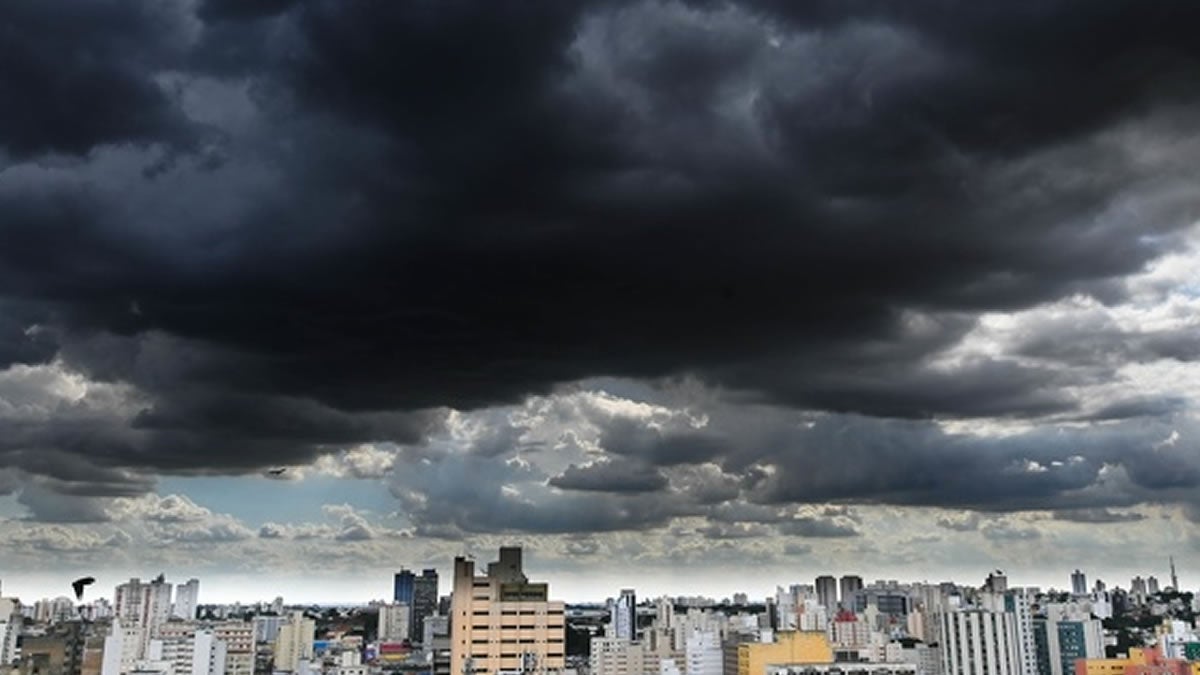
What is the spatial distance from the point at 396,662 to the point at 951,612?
74931 mm

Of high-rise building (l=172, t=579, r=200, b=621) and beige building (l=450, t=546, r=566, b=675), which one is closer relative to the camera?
beige building (l=450, t=546, r=566, b=675)

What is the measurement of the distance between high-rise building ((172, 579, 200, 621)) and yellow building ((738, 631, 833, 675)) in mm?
117894

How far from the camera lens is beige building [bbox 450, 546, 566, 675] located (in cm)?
7900

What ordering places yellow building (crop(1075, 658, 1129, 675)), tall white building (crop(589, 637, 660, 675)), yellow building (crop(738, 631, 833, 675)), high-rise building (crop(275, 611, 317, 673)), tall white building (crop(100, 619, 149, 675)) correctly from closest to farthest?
yellow building (crop(1075, 658, 1129, 675)), yellow building (crop(738, 631, 833, 675)), tall white building (crop(100, 619, 149, 675)), tall white building (crop(589, 637, 660, 675)), high-rise building (crop(275, 611, 317, 673))

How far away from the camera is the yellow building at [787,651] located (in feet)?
294

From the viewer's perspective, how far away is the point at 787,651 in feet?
297

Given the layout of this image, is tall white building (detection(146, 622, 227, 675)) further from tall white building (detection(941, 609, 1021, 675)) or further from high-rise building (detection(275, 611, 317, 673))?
tall white building (detection(941, 609, 1021, 675))

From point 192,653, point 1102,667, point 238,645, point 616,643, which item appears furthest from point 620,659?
point 238,645

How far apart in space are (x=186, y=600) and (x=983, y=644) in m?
139

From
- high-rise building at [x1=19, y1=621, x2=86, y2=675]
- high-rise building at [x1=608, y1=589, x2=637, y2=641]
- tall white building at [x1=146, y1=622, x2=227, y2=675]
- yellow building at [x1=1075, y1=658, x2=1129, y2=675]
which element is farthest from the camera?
high-rise building at [x1=608, y1=589, x2=637, y2=641]

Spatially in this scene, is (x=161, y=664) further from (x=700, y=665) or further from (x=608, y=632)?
(x=608, y=632)

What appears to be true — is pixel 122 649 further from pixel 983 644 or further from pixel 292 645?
pixel 983 644

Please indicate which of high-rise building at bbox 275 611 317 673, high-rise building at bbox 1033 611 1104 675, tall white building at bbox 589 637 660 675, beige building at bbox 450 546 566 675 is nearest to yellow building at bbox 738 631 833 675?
beige building at bbox 450 546 566 675

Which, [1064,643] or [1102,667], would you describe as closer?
[1102,667]
